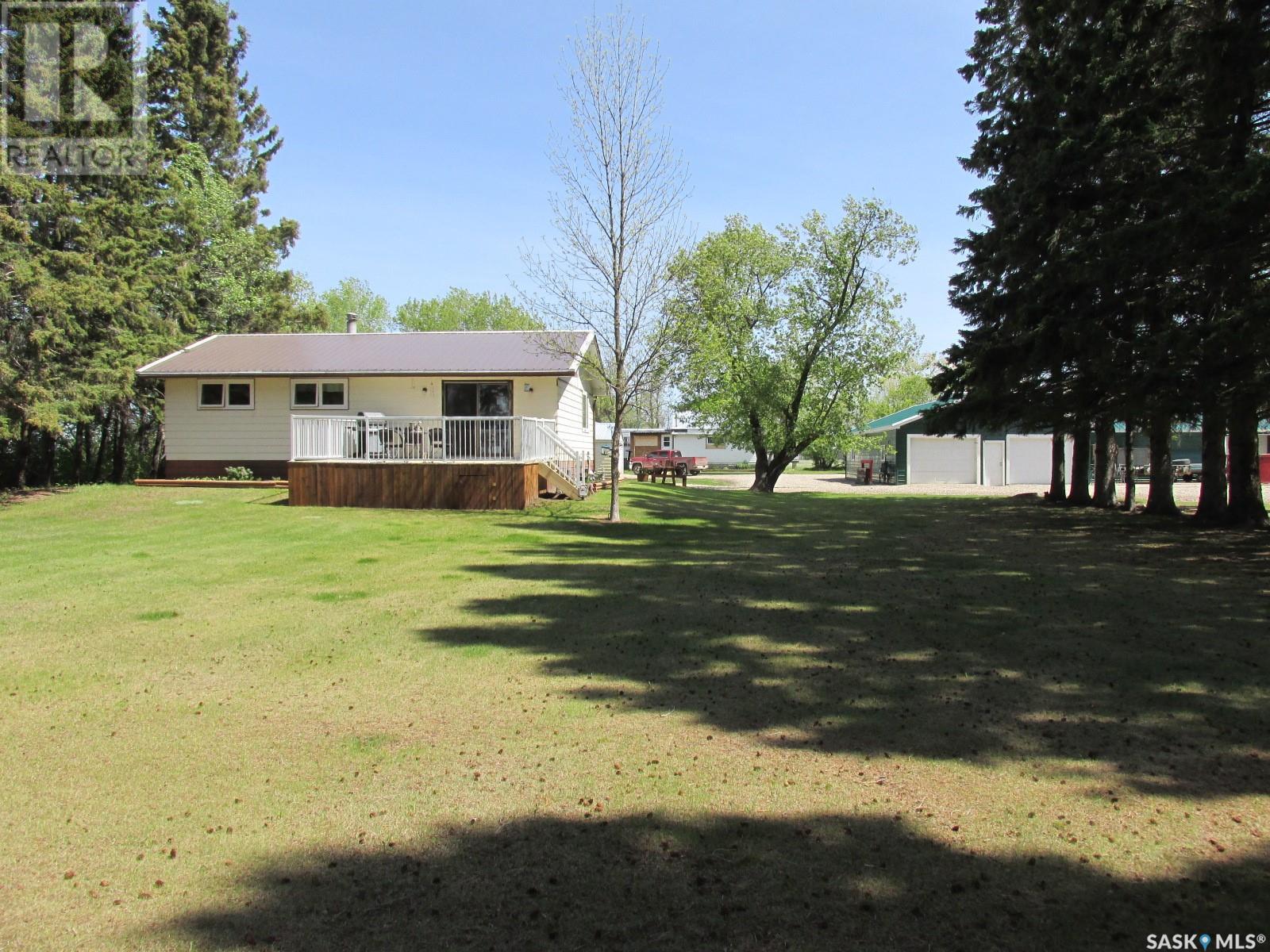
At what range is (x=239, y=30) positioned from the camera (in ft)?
114

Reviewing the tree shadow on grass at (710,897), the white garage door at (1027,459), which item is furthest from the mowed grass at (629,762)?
the white garage door at (1027,459)

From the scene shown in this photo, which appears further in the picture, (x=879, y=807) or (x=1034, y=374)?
(x=1034, y=374)

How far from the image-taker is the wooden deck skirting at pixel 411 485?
17.4m

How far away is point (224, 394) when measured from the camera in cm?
2308

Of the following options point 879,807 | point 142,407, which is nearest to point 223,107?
point 142,407

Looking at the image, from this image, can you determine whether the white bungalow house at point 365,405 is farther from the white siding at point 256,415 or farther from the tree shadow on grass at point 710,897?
the tree shadow on grass at point 710,897

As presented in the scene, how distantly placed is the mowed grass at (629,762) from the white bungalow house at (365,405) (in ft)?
29.0

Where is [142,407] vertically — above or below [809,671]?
above

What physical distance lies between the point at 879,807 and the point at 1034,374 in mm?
11613

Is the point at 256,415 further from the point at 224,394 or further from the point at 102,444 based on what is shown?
the point at 102,444

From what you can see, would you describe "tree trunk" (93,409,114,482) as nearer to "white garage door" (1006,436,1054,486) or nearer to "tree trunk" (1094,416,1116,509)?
"tree trunk" (1094,416,1116,509)

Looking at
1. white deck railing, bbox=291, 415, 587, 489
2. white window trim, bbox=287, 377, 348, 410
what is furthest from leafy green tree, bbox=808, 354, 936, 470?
white window trim, bbox=287, 377, 348, 410

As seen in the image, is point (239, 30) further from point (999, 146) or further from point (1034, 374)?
point (1034, 374)

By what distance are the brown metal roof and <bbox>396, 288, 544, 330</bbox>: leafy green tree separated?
121 feet
